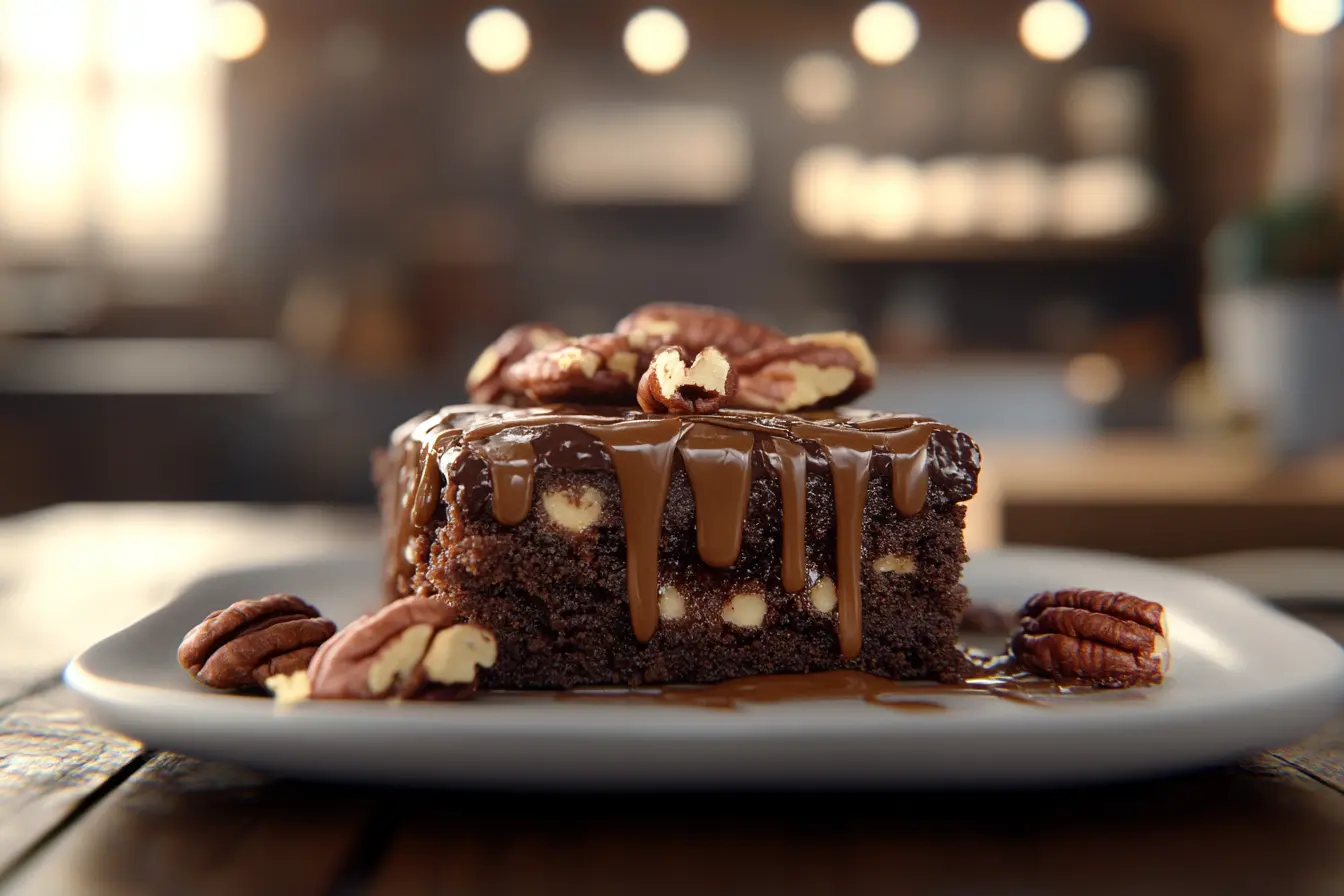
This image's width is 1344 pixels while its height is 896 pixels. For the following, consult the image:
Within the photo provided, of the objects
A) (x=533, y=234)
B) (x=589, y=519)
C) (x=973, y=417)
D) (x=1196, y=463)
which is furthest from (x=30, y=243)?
(x=589, y=519)

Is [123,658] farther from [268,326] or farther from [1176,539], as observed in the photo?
[268,326]

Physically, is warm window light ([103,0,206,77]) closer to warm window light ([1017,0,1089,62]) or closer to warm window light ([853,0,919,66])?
warm window light ([853,0,919,66])

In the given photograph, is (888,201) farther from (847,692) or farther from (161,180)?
(847,692)

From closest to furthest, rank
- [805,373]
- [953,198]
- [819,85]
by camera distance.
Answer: [805,373]
[953,198]
[819,85]

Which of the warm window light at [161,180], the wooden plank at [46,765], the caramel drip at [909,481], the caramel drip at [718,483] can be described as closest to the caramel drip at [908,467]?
the caramel drip at [909,481]

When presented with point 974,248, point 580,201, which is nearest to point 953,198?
point 974,248
